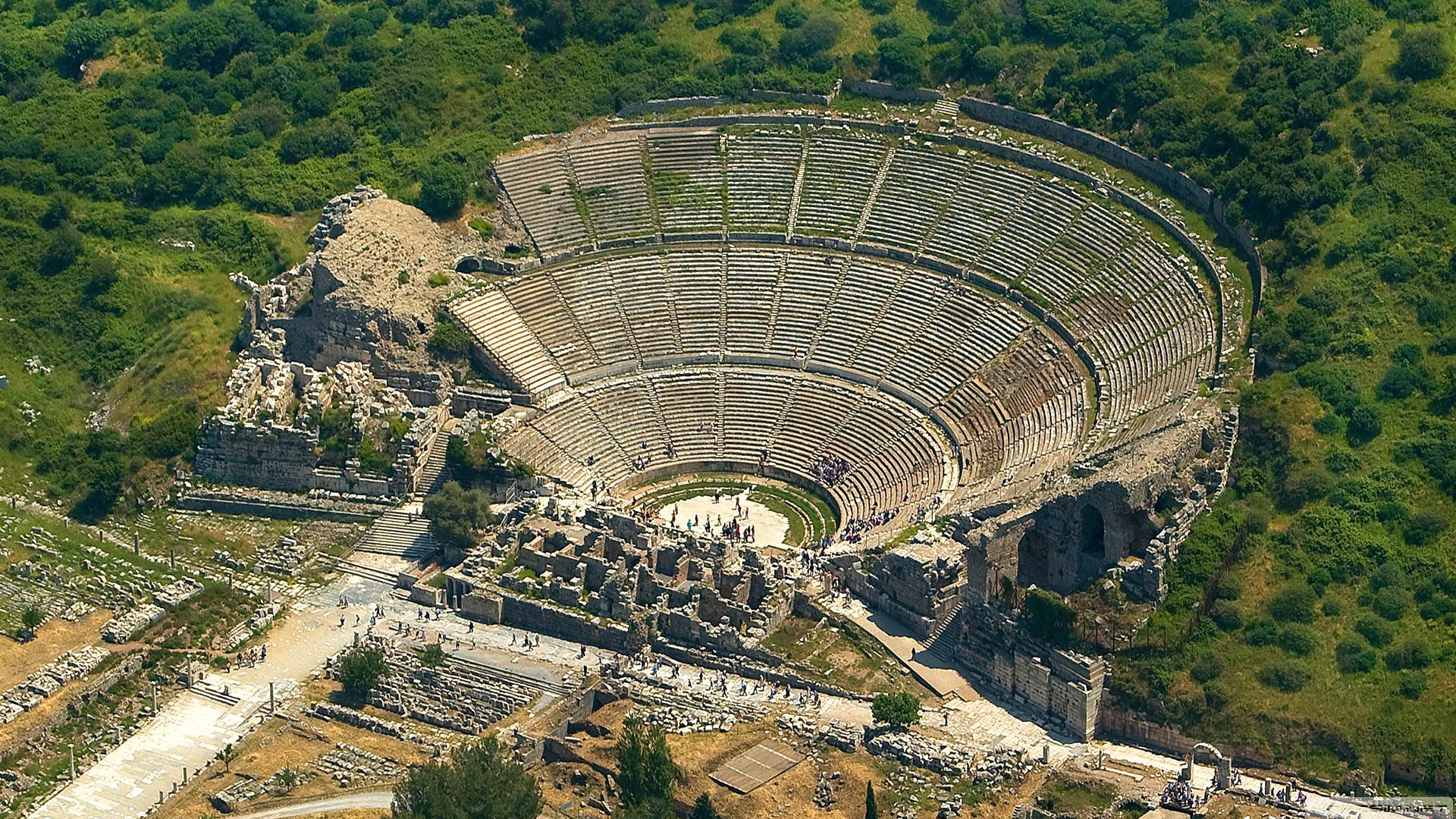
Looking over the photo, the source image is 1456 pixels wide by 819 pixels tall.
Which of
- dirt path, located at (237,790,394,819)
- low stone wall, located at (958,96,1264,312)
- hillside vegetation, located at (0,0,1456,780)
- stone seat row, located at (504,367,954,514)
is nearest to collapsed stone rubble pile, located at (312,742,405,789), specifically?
dirt path, located at (237,790,394,819)

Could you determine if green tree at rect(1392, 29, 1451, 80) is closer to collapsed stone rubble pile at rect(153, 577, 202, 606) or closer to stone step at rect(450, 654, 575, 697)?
stone step at rect(450, 654, 575, 697)

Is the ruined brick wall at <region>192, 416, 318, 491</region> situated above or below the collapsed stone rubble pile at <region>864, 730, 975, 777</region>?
above

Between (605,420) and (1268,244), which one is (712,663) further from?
(1268,244)

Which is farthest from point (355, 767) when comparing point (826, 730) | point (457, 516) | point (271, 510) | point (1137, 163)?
point (1137, 163)

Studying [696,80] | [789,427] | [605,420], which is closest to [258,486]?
[605,420]

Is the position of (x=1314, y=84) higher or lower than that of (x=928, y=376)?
higher

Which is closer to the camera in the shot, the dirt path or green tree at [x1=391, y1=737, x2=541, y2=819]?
green tree at [x1=391, y1=737, x2=541, y2=819]

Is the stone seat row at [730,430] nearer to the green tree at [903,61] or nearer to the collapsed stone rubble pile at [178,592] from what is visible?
the collapsed stone rubble pile at [178,592]
